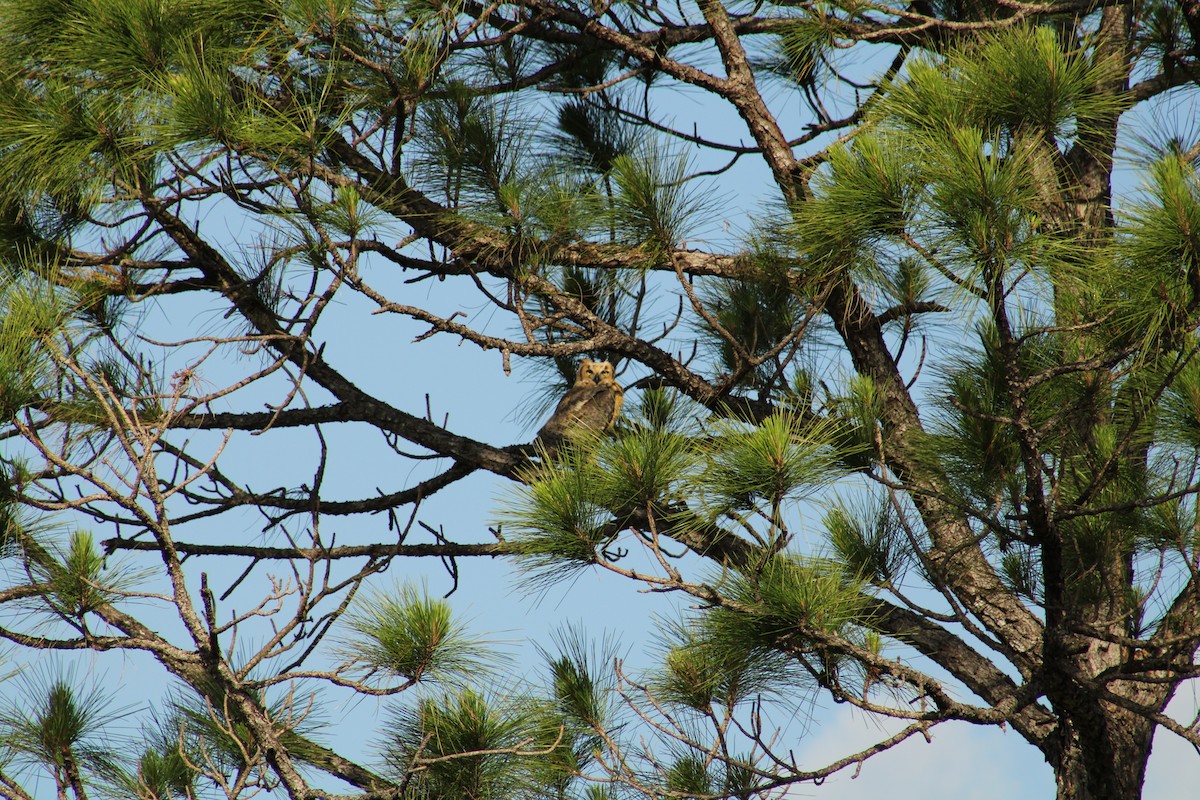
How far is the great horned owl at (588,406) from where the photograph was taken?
298 cm

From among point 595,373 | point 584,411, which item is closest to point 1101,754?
point 584,411

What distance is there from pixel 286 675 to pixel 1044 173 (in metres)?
1.66

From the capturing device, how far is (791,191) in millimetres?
2795

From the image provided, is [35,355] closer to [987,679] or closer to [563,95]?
[563,95]

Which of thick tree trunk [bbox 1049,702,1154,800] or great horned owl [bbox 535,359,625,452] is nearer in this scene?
thick tree trunk [bbox 1049,702,1154,800]

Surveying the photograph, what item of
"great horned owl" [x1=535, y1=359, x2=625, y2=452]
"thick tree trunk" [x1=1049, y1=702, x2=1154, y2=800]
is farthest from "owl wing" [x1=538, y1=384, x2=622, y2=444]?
"thick tree trunk" [x1=1049, y1=702, x2=1154, y2=800]

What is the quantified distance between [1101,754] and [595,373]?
5.08 ft

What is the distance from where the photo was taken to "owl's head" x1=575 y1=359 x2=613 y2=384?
3271 millimetres

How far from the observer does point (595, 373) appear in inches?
131

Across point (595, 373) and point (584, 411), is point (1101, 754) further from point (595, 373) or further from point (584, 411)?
point (595, 373)

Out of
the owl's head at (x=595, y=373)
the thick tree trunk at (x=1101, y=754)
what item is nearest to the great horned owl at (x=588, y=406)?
the owl's head at (x=595, y=373)

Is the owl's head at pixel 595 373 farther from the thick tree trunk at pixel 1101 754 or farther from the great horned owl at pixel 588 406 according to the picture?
the thick tree trunk at pixel 1101 754

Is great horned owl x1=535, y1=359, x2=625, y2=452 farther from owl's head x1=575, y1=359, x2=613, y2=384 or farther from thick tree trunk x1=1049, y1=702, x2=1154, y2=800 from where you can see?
thick tree trunk x1=1049, y1=702, x2=1154, y2=800

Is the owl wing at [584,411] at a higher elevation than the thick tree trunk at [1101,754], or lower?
higher
